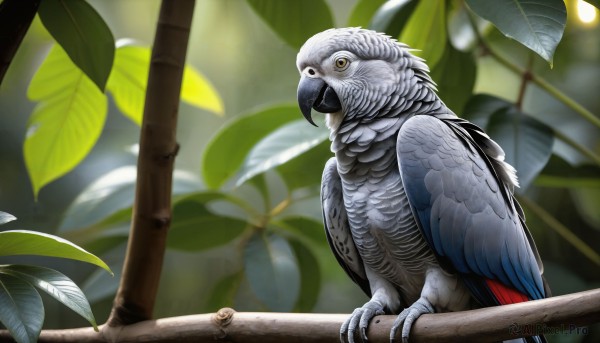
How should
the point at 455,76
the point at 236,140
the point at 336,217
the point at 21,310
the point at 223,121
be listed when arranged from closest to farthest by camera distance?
the point at 21,310
the point at 336,217
the point at 455,76
the point at 236,140
the point at 223,121

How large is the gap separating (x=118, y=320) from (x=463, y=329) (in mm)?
686

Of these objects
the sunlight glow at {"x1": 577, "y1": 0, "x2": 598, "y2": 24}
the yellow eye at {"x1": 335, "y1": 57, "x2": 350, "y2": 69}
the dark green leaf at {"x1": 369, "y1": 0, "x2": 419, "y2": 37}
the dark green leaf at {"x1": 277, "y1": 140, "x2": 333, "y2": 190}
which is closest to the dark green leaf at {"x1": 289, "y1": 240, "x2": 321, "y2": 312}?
the dark green leaf at {"x1": 277, "y1": 140, "x2": 333, "y2": 190}

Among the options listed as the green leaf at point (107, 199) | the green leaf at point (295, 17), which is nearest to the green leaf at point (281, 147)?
the green leaf at point (295, 17)

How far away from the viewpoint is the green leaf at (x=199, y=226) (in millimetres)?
1598

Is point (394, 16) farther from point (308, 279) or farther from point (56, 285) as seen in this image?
point (56, 285)

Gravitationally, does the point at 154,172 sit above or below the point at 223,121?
above

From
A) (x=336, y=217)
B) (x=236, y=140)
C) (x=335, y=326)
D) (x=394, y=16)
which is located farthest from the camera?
(x=236, y=140)

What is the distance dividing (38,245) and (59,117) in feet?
1.92

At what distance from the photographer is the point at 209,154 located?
1.68 meters

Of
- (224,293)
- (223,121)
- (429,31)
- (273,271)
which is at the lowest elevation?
(224,293)

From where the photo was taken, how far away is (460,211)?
3.36 ft

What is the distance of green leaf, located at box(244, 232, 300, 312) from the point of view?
152 centimetres

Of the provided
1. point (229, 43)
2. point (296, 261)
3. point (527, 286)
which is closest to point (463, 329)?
point (527, 286)

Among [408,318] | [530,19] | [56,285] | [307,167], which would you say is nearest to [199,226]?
[307,167]
